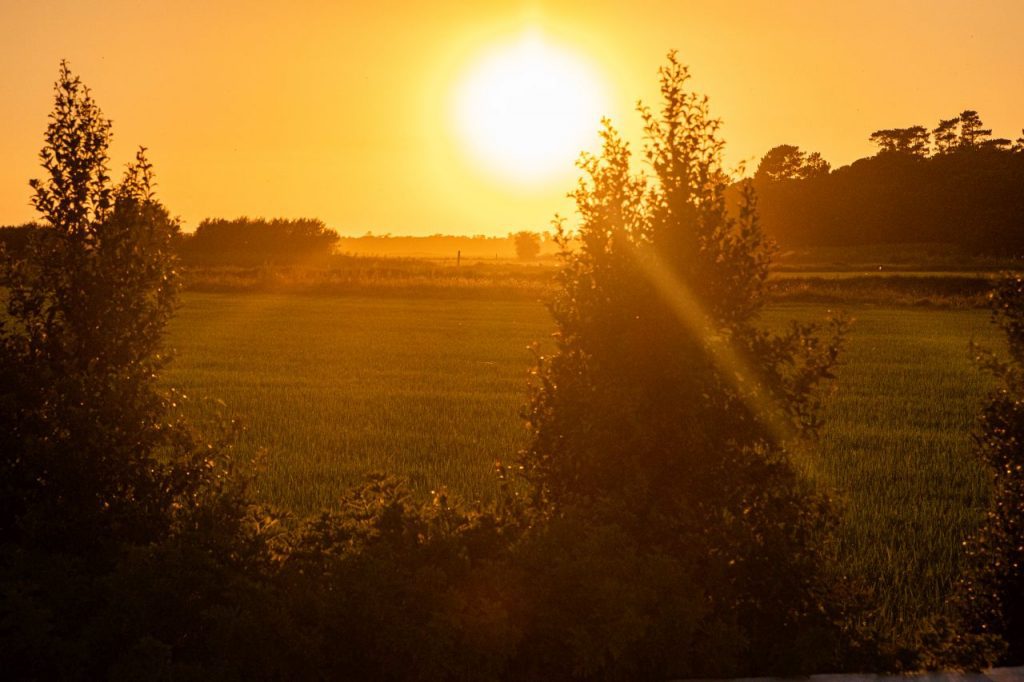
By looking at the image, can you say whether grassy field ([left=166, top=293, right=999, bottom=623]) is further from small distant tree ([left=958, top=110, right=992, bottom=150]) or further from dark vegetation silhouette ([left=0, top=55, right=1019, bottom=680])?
small distant tree ([left=958, top=110, right=992, bottom=150])

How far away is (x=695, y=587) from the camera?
6039 millimetres

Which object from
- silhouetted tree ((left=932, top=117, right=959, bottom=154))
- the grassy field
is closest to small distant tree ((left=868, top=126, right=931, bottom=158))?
silhouetted tree ((left=932, top=117, right=959, bottom=154))

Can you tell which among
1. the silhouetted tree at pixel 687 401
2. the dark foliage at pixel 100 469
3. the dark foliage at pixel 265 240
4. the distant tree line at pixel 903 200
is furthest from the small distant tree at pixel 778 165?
the dark foliage at pixel 265 240

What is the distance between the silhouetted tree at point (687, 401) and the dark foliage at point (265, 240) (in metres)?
97.4

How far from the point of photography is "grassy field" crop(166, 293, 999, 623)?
1045cm

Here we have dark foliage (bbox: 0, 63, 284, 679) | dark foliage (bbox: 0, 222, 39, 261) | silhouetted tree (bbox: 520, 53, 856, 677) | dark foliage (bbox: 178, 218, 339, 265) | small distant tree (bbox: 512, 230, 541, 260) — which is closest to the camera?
dark foliage (bbox: 0, 63, 284, 679)

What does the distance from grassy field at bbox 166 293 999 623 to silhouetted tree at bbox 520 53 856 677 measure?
752mm

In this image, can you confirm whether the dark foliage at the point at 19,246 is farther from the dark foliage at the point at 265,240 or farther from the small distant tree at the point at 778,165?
the dark foliage at the point at 265,240

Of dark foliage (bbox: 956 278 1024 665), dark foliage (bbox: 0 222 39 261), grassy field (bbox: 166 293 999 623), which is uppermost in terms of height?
dark foliage (bbox: 0 222 39 261)

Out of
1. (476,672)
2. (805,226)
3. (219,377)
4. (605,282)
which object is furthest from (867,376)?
(805,226)

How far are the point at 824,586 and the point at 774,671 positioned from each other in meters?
0.84

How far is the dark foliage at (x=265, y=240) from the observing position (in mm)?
103875

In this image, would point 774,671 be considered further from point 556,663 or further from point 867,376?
point 867,376

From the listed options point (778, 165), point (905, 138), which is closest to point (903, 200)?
point (905, 138)
